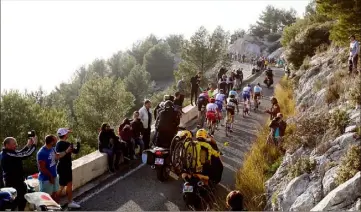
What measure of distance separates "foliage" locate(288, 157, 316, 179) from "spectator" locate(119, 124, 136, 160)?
17.2 ft

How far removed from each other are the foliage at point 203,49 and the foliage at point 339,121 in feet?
124

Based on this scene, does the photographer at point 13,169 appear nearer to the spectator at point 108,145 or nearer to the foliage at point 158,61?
the spectator at point 108,145

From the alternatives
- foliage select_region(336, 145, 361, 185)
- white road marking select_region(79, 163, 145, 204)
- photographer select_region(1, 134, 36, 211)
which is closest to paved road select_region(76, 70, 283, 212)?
white road marking select_region(79, 163, 145, 204)

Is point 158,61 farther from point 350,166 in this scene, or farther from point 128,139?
point 350,166

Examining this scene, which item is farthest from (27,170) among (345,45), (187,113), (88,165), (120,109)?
(120,109)

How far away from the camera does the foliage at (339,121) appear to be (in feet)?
28.5

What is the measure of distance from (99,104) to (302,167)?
4397 cm

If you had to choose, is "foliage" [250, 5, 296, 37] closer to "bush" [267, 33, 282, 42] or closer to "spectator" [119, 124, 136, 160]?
"bush" [267, 33, 282, 42]

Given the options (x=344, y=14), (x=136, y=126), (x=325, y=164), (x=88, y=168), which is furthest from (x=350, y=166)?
(x=344, y=14)

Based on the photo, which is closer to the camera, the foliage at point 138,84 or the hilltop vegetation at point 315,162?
the hilltop vegetation at point 315,162

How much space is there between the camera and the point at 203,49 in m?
46.3

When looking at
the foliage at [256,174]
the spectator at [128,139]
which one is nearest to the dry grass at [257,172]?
the foliage at [256,174]

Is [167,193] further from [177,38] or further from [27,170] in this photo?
[177,38]

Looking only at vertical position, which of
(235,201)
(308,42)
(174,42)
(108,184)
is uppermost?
(308,42)
